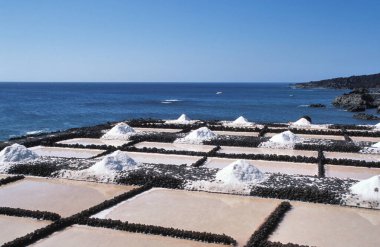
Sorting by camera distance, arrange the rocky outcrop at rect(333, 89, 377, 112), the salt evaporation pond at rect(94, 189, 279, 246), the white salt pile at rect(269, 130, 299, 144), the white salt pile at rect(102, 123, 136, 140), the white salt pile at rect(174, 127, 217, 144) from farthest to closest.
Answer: the rocky outcrop at rect(333, 89, 377, 112) < the white salt pile at rect(102, 123, 136, 140) < the white salt pile at rect(174, 127, 217, 144) < the white salt pile at rect(269, 130, 299, 144) < the salt evaporation pond at rect(94, 189, 279, 246)

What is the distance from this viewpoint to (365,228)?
46.5 ft

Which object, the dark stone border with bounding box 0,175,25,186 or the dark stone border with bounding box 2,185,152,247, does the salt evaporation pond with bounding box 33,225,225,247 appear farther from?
the dark stone border with bounding box 0,175,25,186

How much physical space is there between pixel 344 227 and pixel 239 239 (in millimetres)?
3846

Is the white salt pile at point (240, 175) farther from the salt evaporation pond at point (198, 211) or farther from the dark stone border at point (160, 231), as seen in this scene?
the dark stone border at point (160, 231)

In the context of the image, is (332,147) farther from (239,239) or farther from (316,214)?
(239,239)

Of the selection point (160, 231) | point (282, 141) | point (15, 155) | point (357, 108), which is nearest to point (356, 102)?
point (357, 108)

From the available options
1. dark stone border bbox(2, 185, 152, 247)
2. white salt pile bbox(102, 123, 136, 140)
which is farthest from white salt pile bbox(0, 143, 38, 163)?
white salt pile bbox(102, 123, 136, 140)

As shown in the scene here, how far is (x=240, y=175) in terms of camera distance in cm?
1862

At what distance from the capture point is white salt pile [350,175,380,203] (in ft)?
53.6

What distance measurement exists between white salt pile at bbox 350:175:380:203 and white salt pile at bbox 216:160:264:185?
4090 millimetres

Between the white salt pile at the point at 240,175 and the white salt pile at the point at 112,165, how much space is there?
4769 millimetres

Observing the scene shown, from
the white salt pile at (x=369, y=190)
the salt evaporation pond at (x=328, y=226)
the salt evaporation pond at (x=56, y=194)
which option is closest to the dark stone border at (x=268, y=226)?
the salt evaporation pond at (x=328, y=226)

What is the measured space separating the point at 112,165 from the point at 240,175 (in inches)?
249

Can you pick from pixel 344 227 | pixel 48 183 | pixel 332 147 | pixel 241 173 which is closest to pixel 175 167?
pixel 241 173
